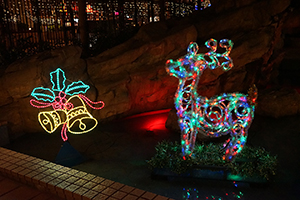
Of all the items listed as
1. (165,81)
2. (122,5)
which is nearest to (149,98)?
(165,81)

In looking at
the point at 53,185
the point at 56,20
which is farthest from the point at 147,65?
the point at 53,185

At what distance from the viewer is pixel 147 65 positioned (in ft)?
33.2

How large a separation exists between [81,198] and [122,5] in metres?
11.3

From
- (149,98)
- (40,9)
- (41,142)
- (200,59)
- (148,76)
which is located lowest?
(41,142)

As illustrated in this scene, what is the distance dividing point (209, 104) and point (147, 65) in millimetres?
4390

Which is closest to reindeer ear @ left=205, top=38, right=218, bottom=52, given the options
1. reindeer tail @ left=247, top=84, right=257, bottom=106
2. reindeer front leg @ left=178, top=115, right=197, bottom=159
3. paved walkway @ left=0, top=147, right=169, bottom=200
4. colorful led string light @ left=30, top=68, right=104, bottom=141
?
reindeer tail @ left=247, top=84, right=257, bottom=106

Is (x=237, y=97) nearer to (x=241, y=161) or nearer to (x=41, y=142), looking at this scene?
(x=241, y=161)

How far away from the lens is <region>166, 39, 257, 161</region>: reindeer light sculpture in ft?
19.4

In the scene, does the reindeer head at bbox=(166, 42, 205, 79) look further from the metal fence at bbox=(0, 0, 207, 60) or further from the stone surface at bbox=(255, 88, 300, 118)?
the metal fence at bbox=(0, 0, 207, 60)

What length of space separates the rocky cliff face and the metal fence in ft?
6.83

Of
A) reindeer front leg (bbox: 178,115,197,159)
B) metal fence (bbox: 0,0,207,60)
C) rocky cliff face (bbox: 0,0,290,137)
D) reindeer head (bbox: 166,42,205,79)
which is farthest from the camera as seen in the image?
metal fence (bbox: 0,0,207,60)

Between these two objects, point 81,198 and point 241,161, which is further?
point 241,161

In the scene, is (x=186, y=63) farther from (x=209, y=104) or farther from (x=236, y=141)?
(x=236, y=141)

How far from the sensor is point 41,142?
341 inches
